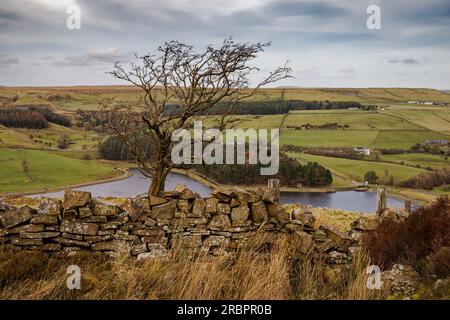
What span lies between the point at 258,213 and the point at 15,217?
438 centimetres

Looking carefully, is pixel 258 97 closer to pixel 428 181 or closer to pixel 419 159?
pixel 419 159

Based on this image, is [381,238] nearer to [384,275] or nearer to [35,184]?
[384,275]

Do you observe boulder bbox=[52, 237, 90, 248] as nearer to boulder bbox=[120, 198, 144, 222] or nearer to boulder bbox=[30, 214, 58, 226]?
boulder bbox=[30, 214, 58, 226]

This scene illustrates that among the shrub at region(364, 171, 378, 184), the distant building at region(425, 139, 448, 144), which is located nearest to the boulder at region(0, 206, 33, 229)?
the shrub at region(364, 171, 378, 184)

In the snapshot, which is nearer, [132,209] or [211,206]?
[132,209]

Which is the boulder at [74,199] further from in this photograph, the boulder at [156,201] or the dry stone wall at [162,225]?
the boulder at [156,201]

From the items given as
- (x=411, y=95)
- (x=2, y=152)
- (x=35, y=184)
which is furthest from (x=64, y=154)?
(x=411, y=95)

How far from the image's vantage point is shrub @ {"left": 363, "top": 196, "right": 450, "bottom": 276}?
20.8ft

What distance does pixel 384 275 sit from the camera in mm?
5645

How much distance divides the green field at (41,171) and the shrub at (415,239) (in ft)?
207

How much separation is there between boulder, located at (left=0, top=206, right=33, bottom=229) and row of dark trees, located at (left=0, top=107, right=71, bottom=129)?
364 feet

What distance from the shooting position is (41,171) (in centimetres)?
7488

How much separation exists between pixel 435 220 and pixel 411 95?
205959 millimetres

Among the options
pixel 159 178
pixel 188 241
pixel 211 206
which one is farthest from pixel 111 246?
pixel 159 178
